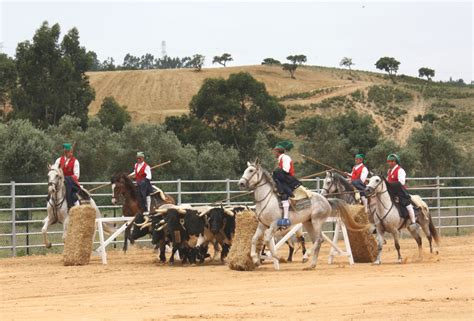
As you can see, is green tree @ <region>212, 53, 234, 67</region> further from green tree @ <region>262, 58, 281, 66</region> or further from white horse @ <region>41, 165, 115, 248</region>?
white horse @ <region>41, 165, 115, 248</region>

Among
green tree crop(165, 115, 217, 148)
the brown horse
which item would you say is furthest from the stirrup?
green tree crop(165, 115, 217, 148)

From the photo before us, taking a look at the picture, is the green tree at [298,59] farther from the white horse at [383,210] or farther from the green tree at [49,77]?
the white horse at [383,210]

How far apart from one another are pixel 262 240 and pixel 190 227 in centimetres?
168

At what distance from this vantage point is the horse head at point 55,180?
74.1 feet

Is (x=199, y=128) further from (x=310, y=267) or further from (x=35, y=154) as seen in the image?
(x=310, y=267)

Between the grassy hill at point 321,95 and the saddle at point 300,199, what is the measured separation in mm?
65240

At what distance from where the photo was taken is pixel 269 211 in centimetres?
2008

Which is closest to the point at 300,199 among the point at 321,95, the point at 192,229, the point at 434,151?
the point at 192,229

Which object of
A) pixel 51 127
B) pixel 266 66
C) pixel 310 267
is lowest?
pixel 310 267

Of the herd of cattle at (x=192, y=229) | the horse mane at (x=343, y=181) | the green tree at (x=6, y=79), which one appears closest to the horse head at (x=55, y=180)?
the herd of cattle at (x=192, y=229)

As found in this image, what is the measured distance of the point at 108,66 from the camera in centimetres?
15450

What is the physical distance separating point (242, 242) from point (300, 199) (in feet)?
4.94

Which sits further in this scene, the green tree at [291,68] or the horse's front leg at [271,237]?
the green tree at [291,68]

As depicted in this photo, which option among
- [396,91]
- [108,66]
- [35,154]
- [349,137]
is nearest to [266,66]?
[396,91]
